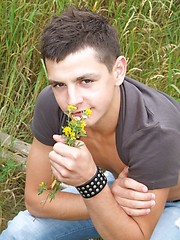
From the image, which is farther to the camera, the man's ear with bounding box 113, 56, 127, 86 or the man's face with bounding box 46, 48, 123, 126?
the man's ear with bounding box 113, 56, 127, 86

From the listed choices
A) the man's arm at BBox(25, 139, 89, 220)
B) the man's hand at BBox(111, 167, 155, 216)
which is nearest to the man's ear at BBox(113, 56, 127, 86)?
the man's hand at BBox(111, 167, 155, 216)

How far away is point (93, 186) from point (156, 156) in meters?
0.28

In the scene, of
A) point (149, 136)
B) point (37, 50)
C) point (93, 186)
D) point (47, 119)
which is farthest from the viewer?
point (37, 50)

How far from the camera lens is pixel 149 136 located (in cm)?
229

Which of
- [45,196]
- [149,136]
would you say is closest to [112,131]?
[149,136]

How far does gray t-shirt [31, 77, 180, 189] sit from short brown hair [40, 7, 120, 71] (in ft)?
0.64

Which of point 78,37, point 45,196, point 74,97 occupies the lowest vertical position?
point 45,196

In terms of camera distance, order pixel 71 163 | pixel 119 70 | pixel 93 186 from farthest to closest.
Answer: pixel 119 70 → pixel 93 186 → pixel 71 163

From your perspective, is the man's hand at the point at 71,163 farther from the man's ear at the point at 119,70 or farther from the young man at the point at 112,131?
the man's ear at the point at 119,70

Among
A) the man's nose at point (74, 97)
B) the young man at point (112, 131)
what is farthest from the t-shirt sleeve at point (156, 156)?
the man's nose at point (74, 97)

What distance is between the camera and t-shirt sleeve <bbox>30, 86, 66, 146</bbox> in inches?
102

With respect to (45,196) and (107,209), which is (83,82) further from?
(45,196)

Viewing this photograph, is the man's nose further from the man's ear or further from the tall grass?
the tall grass

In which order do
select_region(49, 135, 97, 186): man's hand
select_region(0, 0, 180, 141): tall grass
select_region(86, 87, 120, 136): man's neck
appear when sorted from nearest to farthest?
select_region(49, 135, 97, 186): man's hand, select_region(86, 87, 120, 136): man's neck, select_region(0, 0, 180, 141): tall grass
